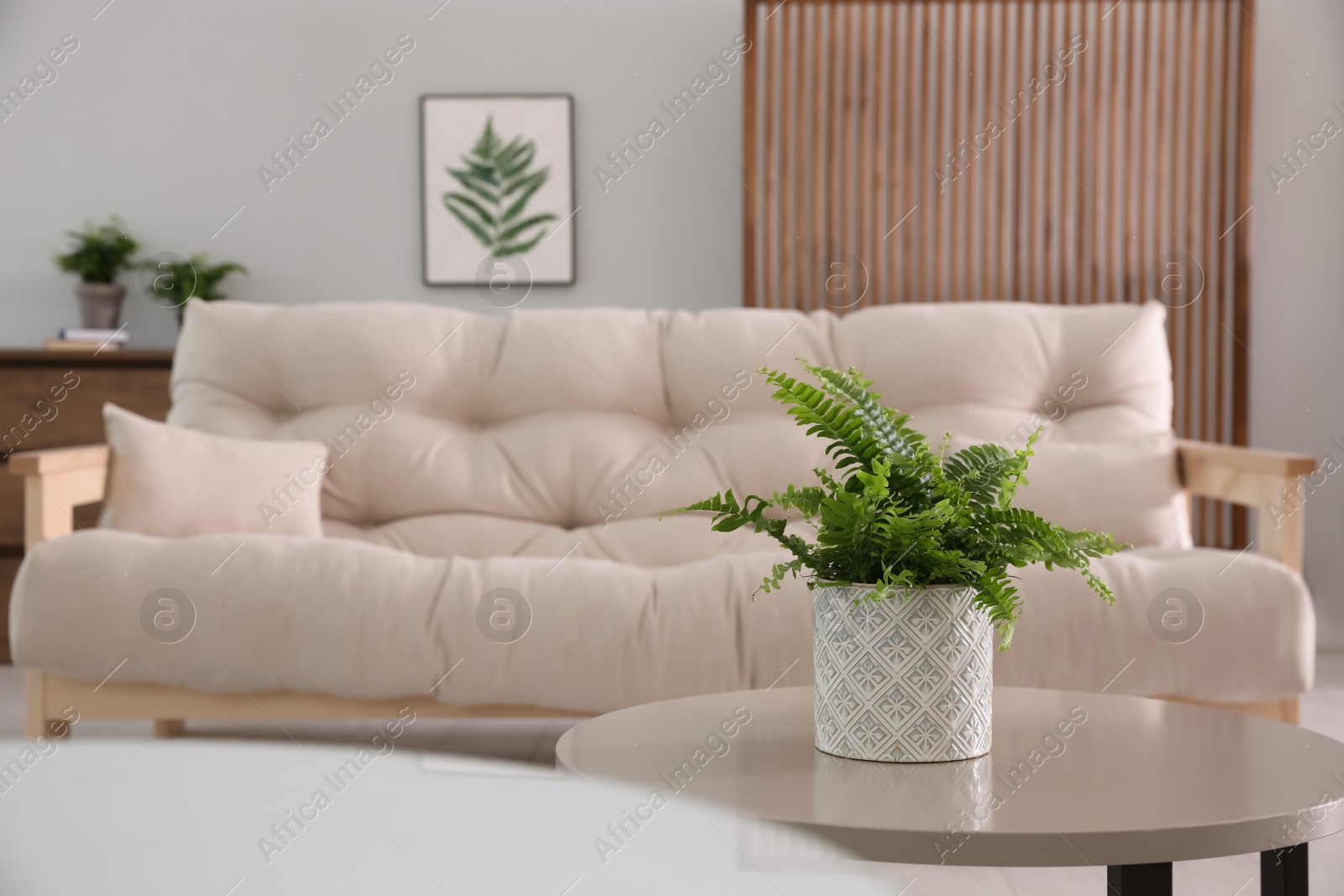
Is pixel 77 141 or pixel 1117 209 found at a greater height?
pixel 77 141

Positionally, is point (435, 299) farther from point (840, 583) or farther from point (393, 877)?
point (393, 877)

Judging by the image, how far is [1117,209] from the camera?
3.27 metres

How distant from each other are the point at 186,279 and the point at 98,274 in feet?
0.83

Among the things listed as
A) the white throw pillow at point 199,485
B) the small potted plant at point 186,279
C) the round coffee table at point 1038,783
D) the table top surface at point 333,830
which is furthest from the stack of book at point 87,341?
the table top surface at point 333,830

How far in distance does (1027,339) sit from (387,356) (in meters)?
1.31

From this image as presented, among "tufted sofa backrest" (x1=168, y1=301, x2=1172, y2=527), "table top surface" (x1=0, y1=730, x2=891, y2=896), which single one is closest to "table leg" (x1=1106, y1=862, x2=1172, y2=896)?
"table top surface" (x1=0, y1=730, x2=891, y2=896)

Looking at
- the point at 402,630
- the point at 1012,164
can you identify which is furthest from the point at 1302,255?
the point at 402,630

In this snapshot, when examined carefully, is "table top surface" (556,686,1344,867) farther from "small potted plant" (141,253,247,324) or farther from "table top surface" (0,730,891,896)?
"small potted plant" (141,253,247,324)

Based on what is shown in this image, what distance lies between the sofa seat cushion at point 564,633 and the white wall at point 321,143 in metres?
1.97

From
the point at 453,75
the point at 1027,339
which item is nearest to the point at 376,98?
the point at 453,75

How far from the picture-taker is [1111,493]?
1959 mm

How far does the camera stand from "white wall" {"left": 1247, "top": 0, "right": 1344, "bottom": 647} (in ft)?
10.7

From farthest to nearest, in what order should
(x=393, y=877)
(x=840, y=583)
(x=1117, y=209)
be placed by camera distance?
(x=1117, y=209) → (x=840, y=583) → (x=393, y=877)

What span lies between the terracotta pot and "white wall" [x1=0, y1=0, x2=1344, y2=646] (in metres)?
0.10
